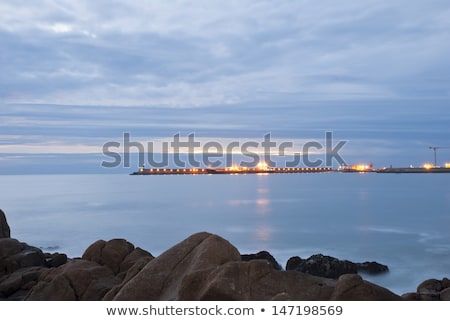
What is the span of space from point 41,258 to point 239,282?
10105mm

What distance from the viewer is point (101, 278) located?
12375mm

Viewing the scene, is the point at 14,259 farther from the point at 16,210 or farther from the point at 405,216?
the point at 16,210

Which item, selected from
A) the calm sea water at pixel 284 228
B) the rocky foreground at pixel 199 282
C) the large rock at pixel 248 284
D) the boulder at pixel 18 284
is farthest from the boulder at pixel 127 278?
the calm sea water at pixel 284 228

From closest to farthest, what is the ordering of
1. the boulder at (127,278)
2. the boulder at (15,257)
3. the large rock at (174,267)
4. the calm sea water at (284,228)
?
1. the large rock at (174,267)
2. the boulder at (127,278)
3. the boulder at (15,257)
4. the calm sea water at (284,228)

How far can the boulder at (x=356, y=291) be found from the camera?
9.16 m

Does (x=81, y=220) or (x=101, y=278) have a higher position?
(x=101, y=278)

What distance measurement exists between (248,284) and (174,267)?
1980 mm

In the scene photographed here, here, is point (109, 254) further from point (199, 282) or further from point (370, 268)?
point (370, 268)

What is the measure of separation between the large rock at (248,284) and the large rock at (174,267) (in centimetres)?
39

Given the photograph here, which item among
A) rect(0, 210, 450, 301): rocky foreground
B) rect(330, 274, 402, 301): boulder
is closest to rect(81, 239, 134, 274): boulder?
rect(0, 210, 450, 301): rocky foreground

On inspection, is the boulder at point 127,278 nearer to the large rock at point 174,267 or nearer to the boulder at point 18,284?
the large rock at point 174,267
